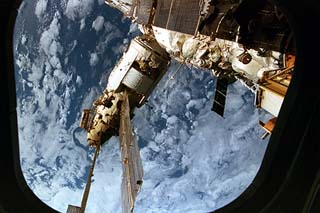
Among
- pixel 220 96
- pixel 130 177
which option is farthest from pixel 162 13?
pixel 130 177

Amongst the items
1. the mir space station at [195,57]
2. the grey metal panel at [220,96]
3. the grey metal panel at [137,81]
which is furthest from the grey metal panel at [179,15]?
the grey metal panel at [137,81]

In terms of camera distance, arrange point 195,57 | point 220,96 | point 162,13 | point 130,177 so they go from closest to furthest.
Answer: point 130,177
point 195,57
point 162,13
point 220,96

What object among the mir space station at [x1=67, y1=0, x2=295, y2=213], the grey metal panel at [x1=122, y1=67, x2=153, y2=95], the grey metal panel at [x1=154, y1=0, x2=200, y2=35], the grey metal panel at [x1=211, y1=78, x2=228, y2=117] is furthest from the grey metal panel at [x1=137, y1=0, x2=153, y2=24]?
the grey metal panel at [x1=211, y1=78, x2=228, y2=117]

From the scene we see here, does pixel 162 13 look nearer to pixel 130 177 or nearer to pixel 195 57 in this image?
pixel 195 57

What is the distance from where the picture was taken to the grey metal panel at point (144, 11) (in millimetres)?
26297

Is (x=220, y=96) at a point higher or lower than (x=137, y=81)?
higher

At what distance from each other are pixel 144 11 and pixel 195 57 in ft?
26.5

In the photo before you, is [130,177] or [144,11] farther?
[144,11]

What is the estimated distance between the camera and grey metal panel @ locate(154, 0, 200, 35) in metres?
16.7

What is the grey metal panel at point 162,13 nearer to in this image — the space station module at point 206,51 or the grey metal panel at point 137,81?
the space station module at point 206,51

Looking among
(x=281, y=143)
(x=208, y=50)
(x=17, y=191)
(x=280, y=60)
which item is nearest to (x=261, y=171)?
(x=281, y=143)

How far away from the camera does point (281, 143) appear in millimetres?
5629

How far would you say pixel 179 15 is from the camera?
1858 cm

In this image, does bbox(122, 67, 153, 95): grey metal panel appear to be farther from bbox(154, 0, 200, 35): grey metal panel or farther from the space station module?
bbox(154, 0, 200, 35): grey metal panel
